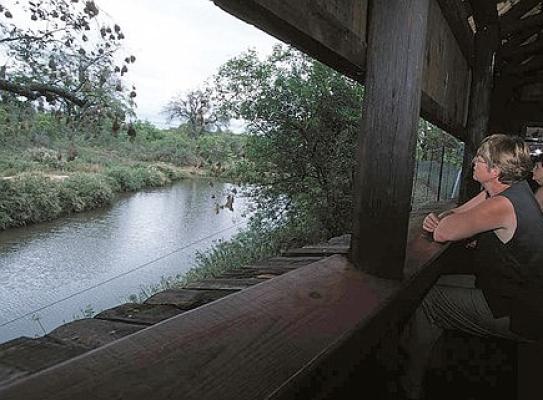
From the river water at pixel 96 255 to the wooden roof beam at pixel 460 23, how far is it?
237 inches

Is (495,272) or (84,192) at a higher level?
(495,272)

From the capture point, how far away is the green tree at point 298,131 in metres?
9.04

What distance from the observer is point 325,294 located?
1.28 metres

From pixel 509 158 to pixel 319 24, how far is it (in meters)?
1.33

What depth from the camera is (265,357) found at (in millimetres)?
874

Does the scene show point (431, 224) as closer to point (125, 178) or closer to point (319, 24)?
point (319, 24)

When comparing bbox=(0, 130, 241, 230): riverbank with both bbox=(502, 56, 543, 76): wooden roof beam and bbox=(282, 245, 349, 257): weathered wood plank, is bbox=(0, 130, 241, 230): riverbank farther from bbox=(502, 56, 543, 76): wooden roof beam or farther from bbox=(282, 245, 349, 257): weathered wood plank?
bbox=(282, 245, 349, 257): weathered wood plank

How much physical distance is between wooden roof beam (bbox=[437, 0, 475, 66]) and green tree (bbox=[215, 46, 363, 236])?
435 centimetres

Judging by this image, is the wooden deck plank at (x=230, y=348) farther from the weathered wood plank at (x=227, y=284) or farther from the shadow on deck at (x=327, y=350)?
the weathered wood plank at (x=227, y=284)

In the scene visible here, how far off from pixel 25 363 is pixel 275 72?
936 centimetres

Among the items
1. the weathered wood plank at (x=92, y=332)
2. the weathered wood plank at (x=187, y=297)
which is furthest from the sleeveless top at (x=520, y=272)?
the weathered wood plank at (x=92, y=332)

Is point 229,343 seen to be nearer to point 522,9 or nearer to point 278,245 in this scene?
point 522,9

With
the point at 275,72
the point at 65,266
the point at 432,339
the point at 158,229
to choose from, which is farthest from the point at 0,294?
the point at 432,339

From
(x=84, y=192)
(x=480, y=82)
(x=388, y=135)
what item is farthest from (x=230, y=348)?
(x=84, y=192)
